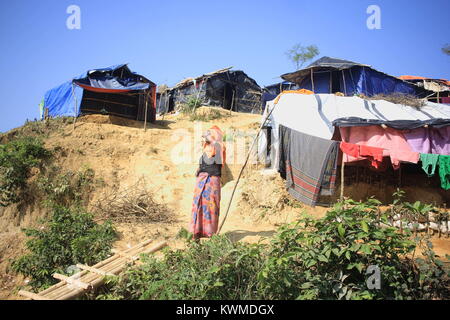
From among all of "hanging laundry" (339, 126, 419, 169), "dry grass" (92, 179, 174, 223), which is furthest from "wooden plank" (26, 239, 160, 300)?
"hanging laundry" (339, 126, 419, 169)

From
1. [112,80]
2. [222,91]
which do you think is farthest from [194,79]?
[112,80]

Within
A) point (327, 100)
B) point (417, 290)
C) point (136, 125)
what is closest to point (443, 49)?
point (327, 100)

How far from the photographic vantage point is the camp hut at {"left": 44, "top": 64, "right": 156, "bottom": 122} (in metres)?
12.3

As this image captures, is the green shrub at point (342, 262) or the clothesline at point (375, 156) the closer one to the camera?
the green shrub at point (342, 262)

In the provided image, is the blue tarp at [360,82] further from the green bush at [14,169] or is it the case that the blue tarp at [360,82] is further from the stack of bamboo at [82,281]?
the stack of bamboo at [82,281]

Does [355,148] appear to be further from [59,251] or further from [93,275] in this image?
[59,251]

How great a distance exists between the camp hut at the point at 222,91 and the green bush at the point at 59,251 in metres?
13.0

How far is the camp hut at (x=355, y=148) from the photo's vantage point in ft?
18.8

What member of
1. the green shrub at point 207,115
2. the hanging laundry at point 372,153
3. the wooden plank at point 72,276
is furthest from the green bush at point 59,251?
the green shrub at point 207,115

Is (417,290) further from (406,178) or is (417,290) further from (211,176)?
(406,178)

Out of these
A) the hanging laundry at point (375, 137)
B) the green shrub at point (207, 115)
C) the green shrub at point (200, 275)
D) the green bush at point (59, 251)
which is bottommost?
the green bush at point (59, 251)

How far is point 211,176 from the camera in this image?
4523 millimetres

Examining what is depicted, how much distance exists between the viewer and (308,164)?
233 inches
